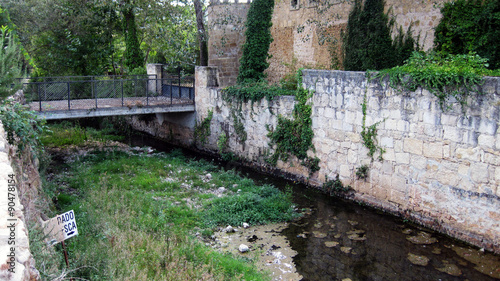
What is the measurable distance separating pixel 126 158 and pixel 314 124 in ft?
20.6

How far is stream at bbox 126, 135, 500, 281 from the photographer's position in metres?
7.05

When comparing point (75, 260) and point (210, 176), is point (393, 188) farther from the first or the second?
point (75, 260)

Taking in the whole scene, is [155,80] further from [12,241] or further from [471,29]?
[12,241]

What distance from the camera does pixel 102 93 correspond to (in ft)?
52.8

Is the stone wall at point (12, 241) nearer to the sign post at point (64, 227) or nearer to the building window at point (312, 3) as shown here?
the sign post at point (64, 227)

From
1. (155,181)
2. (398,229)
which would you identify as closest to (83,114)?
(155,181)

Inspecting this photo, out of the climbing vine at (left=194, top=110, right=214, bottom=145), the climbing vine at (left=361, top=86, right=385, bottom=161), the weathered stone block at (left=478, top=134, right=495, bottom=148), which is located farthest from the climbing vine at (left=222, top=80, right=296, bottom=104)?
the weathered stone block at (left=478, top=134, right=495, bottom=148)

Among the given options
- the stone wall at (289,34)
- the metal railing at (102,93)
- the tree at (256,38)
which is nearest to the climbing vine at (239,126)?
the tree at (256,38)

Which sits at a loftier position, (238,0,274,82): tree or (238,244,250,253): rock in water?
(238,0,274,82): tree

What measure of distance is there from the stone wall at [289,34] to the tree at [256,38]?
1.11 metres

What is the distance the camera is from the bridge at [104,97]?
13367mm

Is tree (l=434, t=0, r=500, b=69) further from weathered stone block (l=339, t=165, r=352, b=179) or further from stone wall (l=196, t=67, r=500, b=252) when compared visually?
weathered stone block (l=339, t=165, r=352, b=179)

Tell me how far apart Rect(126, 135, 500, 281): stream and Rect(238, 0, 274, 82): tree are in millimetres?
6695

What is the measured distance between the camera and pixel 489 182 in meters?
7.77
